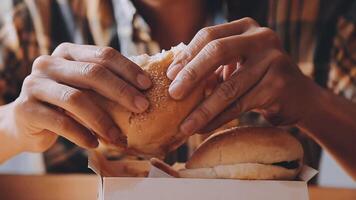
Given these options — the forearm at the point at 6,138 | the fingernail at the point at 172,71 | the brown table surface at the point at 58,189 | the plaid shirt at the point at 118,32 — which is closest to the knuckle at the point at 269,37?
the fingernail at the point at 172,71

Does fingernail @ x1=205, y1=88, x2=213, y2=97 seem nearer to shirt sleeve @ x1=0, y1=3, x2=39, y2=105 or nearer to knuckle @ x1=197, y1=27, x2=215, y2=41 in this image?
knuckle @ x1=197, y1=27, x2=215, y2=41

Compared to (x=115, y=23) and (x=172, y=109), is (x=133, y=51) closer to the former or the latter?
(x=115, y=23)

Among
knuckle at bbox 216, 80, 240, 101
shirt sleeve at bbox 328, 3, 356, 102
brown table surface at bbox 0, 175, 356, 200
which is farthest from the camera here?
shirt sleeve at bbox 328, 3, 356, 102

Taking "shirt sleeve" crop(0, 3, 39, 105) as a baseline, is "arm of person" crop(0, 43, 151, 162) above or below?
above

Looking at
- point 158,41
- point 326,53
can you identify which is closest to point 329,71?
point 326,53

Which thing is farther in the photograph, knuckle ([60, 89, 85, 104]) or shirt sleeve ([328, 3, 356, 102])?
shirt sleeve ([328, 3, 356, 102])

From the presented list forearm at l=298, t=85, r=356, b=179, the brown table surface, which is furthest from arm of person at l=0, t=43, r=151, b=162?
forearm at l=298, t=85, r=356, b=179

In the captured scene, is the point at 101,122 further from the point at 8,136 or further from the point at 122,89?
the point at 8,136
